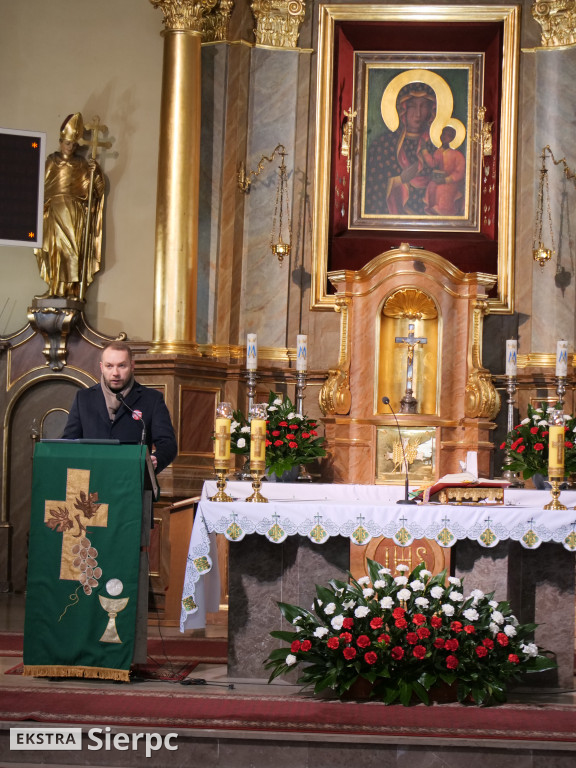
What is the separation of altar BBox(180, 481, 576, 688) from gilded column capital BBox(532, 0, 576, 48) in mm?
5413

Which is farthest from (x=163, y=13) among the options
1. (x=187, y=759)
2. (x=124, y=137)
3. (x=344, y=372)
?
(x=187, y=759)

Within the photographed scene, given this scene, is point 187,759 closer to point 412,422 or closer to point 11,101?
point 412,422

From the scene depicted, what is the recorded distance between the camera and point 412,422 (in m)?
9.11

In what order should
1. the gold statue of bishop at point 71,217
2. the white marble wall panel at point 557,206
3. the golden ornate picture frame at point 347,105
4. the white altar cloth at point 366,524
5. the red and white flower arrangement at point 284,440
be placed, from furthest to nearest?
the gold statue of bishop at point 71,217 < the golden ornate picture frame at point 347,105 < the white marble wall panel at point 557,206 < the red and white flower arrangement at point 284,440 < the white altar cloth at point 366,524

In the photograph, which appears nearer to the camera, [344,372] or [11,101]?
[344,372]

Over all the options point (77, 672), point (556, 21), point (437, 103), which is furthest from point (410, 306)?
point (77, 672)

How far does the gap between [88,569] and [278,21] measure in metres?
6.10

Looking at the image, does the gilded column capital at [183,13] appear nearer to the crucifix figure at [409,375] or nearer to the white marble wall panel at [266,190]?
the white marble wall panel at [266,190]

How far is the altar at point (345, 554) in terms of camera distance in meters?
5.65

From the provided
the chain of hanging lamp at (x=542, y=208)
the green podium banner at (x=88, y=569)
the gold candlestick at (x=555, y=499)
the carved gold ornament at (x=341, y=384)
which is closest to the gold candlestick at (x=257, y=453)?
the green podium banner at (x=88, y=569)

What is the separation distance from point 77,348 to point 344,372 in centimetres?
250

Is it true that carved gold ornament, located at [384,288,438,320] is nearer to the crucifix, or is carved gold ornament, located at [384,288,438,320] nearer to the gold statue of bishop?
the gold statue of bishop

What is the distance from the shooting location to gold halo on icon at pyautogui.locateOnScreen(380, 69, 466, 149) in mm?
9992

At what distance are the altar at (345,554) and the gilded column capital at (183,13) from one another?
5.43 m
